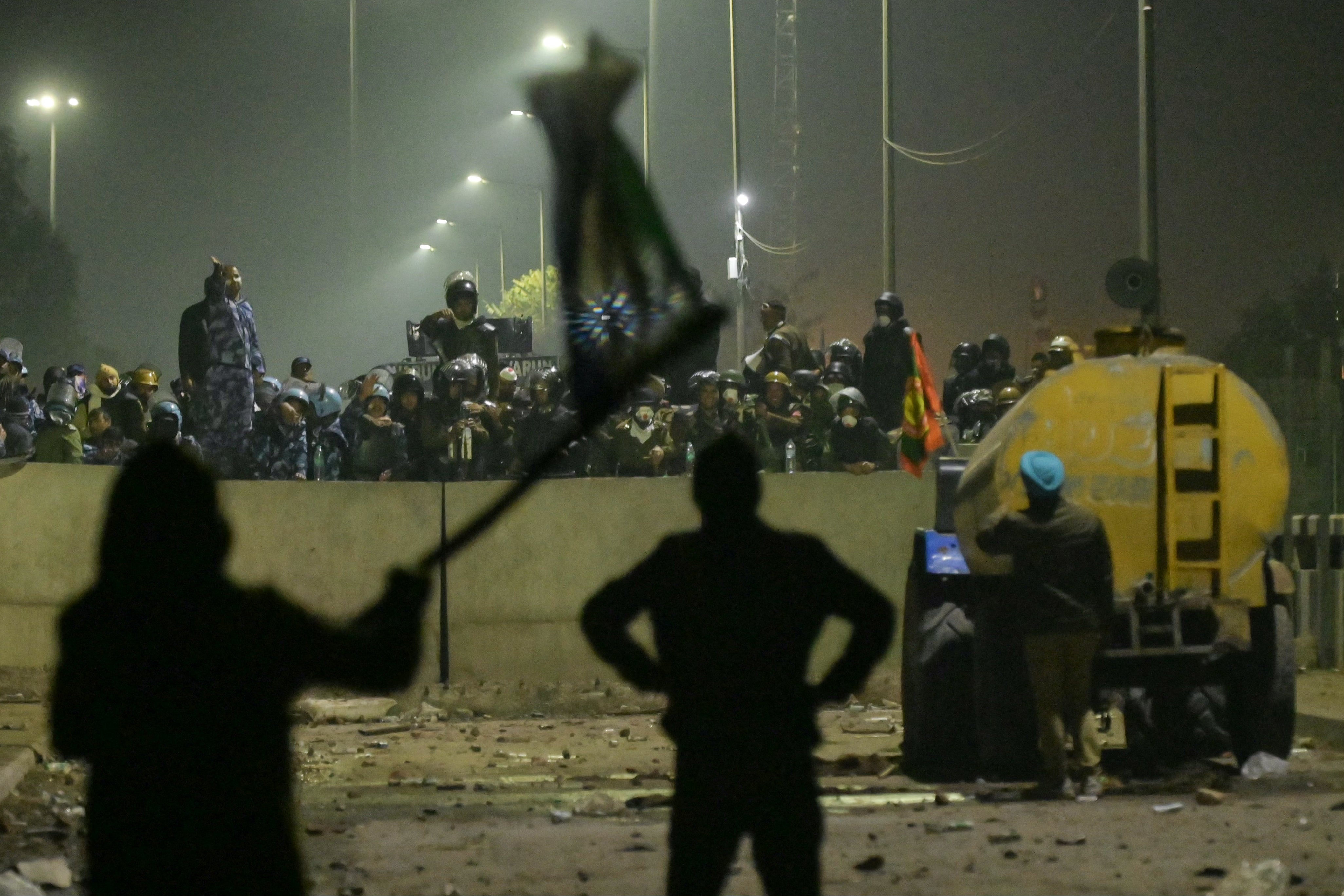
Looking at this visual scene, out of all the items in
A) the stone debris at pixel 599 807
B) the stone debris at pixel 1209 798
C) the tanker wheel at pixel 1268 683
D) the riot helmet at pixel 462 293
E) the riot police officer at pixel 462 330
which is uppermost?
the riot helmet at pixel 462 293

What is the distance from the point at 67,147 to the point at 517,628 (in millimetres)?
52226

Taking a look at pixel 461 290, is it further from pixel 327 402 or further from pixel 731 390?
pixel 731 390

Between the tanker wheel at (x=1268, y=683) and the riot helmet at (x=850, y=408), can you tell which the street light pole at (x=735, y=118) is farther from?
the tanker wheel at (x=1268, y=683)

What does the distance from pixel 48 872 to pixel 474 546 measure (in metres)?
7.77

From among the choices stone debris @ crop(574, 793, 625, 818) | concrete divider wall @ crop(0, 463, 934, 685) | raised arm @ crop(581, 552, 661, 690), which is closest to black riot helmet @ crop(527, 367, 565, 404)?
concrete divider wall @ crop(0, 463, 934, 685)

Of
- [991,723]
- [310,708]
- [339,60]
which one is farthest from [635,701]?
[339,60]

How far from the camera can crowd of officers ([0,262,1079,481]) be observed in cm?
1562

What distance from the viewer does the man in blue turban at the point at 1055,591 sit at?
31.2 feet

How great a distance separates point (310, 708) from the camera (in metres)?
14.2

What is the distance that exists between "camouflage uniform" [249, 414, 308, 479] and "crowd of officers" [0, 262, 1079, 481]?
0.04 feet

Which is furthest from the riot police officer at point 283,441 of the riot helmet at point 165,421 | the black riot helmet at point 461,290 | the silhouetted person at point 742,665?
the silhouetted person at point 742,665

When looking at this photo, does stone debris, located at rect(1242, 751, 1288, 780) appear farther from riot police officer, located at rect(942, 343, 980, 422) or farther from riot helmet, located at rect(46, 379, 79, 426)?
riot helmet, located at rect(46, 379, 79, 426)

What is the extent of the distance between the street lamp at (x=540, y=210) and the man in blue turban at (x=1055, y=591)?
3672cm

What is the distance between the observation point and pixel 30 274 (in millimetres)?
67938
